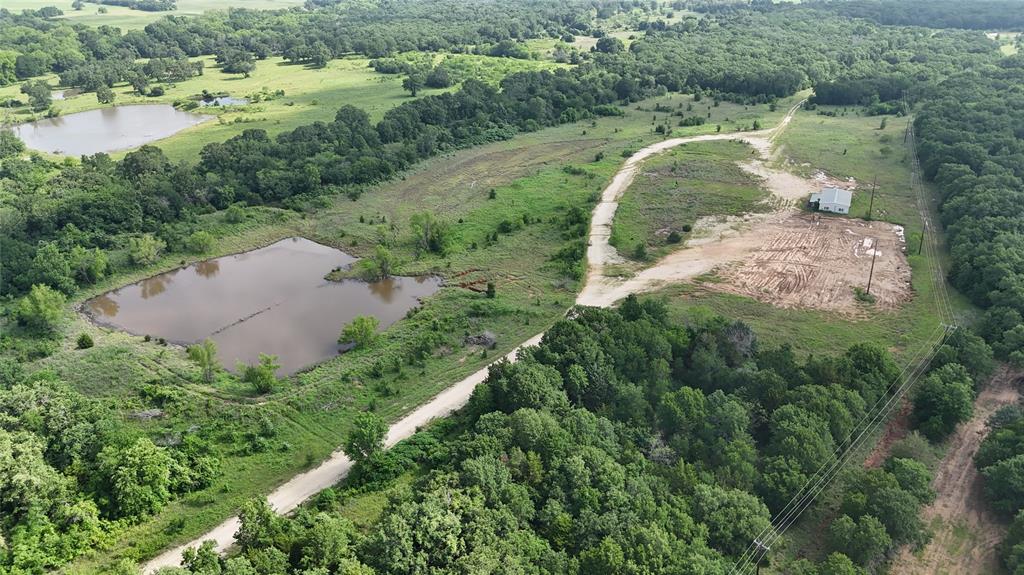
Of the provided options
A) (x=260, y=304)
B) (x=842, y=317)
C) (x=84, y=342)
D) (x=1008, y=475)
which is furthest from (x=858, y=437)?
(x=84, y=342)

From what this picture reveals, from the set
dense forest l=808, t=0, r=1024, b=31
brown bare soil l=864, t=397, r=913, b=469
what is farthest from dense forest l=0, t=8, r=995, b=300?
brown bare soil l=864, t=397, r=913, b=469

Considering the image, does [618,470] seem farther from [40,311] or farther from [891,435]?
[40,311]

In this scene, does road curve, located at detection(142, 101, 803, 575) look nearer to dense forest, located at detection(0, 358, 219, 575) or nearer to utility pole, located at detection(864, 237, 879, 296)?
dense forest, located at detection(0, 358, 219, 575)

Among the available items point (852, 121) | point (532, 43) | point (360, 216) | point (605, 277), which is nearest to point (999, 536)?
point (605, 277)

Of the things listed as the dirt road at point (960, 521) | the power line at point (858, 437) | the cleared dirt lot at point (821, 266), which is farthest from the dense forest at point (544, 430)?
the cleared dirt lot at point (821, 266)

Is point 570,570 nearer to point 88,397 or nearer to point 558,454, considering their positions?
point 558,454

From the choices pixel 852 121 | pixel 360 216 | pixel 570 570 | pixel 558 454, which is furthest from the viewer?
pixel 852 121

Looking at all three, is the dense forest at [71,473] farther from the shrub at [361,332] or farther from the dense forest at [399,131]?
the dense forest at [399,131]
